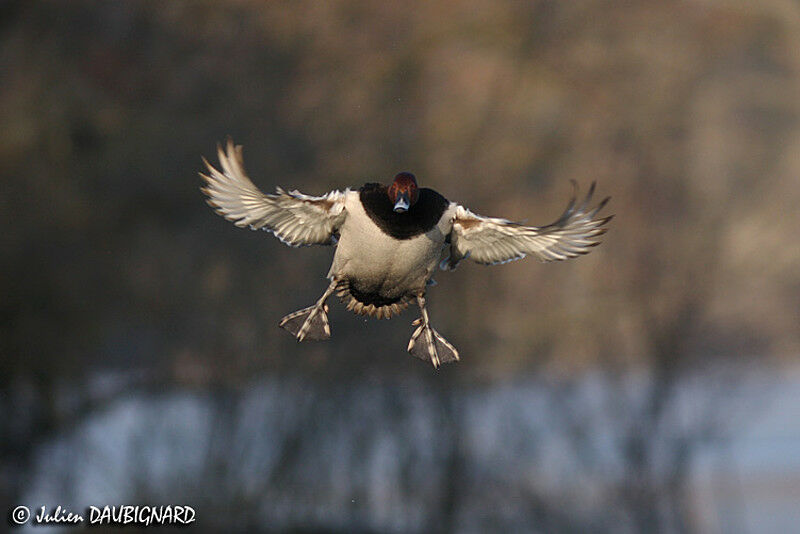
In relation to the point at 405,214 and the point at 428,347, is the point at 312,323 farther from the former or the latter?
the point at 405,214

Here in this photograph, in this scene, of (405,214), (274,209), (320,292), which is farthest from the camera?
(320,292)

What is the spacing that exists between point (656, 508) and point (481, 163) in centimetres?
648

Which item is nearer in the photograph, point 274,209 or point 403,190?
point 403,190

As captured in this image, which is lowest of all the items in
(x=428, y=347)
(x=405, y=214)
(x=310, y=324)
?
(x=428, y=347)

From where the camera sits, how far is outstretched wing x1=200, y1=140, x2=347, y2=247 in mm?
4059

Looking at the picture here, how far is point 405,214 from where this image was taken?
13.0 feet

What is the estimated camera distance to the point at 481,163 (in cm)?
1472

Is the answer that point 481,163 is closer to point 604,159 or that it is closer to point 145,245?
point 604,159

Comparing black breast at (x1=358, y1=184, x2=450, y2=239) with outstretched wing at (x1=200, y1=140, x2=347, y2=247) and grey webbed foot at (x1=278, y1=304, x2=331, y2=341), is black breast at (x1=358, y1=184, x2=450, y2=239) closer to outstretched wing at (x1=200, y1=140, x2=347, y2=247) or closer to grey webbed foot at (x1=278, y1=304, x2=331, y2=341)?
outstretched wing at (x1=200, y1=140, x2=347, y2=247)

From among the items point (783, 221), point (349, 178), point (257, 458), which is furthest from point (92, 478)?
point (783, 221)

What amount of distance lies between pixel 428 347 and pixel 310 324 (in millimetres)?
534

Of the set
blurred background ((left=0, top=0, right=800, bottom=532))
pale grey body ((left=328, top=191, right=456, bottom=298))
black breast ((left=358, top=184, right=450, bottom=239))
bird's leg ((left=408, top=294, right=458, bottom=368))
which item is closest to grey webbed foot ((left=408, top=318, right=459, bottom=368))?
bird's leg ((left=408, top=294, right=458, bottom=368))

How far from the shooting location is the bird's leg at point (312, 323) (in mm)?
4141

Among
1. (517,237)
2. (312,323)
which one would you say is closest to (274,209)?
(312,323)
